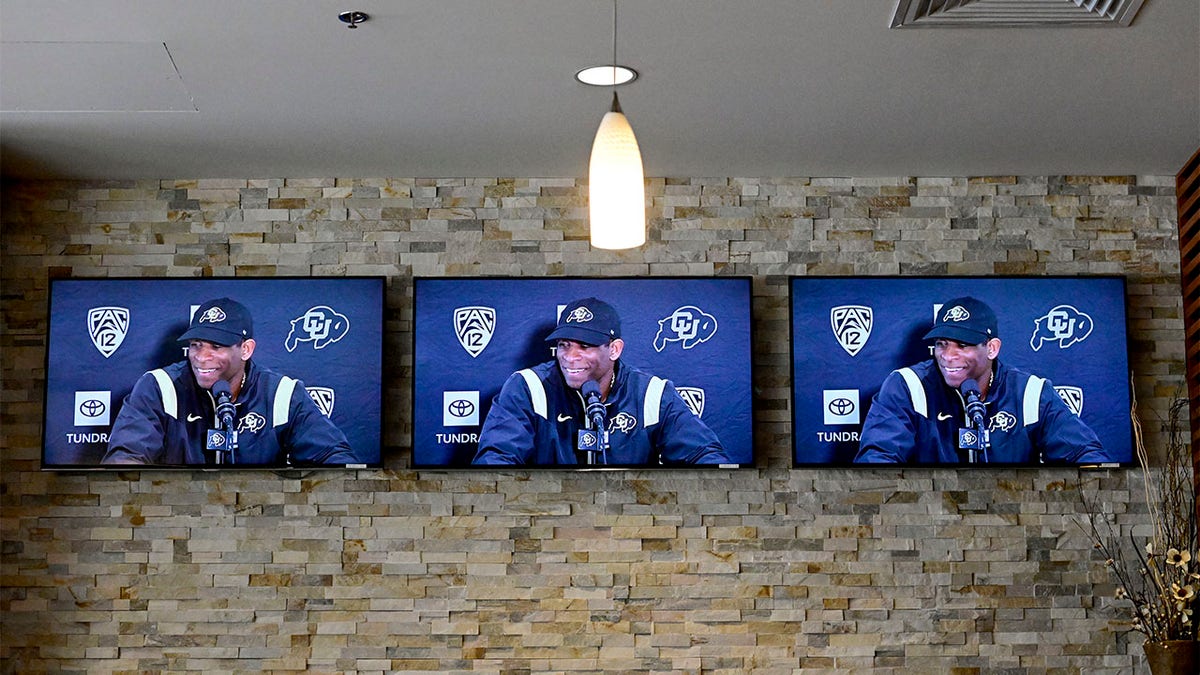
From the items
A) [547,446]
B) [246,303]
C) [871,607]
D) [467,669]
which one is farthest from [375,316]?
[871,607]

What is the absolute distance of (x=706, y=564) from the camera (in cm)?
460

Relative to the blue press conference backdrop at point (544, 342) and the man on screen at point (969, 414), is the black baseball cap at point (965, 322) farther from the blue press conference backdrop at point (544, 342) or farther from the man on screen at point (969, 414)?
the blue press conference backdrop at point (544, 342)

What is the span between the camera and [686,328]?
465 cm

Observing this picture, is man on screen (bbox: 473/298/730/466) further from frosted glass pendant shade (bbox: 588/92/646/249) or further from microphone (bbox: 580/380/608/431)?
frosted glass pendant shade (bbox: 588/92/646/249)

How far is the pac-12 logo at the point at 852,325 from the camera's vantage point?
4652 mm

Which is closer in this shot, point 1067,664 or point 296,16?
point 296,16

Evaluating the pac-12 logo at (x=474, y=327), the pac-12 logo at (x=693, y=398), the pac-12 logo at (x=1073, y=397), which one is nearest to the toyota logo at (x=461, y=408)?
the pac-12 logo at (x=474, y=327)

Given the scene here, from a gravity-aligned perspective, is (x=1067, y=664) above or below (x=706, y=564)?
below

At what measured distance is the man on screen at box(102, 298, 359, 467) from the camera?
4.57 metres

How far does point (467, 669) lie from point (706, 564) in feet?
3.13

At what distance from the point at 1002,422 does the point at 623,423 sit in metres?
1.40

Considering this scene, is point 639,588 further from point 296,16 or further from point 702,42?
point 296,16

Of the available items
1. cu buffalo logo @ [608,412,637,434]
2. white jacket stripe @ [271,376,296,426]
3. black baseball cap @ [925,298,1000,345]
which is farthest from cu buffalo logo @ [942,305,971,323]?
white jacket stripe @ [271,376,296,426]

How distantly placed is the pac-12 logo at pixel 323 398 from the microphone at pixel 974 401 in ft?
7.64
